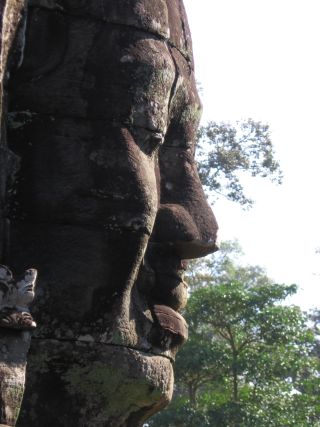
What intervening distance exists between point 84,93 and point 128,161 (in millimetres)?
364

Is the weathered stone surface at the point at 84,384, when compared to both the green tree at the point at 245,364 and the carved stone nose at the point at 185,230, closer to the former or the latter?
the carved stone nose at the point at 185,230

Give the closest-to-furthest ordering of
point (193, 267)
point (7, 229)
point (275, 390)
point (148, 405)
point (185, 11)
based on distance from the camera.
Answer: point (7, 229) → point (148, 405) → point (185, 11) → point (275, 390) → point (193, 267)

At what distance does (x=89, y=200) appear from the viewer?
4.70 m

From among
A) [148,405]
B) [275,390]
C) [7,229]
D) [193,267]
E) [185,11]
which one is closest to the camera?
[7,229]

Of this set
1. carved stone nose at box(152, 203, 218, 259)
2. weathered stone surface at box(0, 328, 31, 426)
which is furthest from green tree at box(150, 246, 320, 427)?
weathered stone surface at box(0, 328, 31, 426)

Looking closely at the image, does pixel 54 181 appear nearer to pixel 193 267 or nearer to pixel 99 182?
pixel 99 182

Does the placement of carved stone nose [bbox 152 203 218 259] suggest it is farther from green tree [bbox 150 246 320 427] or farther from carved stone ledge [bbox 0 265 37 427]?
green tree [bbox 150 246 320 427]

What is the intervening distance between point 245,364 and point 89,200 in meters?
10.4

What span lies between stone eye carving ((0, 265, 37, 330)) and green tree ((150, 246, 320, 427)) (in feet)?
33.4

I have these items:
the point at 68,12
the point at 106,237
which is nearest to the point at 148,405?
the point at 106,237

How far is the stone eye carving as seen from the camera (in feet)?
13.1

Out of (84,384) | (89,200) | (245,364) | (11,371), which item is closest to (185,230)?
(89,200)

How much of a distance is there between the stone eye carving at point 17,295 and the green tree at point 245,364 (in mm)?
10188

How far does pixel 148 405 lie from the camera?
4953 millimetres
